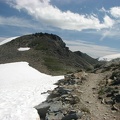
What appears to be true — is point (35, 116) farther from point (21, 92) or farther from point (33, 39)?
point (33, 39)

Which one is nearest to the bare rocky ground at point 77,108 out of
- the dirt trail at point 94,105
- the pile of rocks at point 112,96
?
the dirt trail at point 94,105

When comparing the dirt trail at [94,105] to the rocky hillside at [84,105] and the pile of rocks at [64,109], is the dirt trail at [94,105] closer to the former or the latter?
the rocky hillside at [84,105]

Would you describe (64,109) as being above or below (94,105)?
below

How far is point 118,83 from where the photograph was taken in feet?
99.3

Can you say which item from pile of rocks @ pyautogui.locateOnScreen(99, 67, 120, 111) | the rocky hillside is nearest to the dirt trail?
the rocky hillside

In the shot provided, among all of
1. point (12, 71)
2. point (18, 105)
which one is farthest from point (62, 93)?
point (12, 71)

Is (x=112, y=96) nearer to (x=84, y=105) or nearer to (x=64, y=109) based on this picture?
(x=84, y=105)

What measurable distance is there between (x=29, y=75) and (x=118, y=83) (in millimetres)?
27062

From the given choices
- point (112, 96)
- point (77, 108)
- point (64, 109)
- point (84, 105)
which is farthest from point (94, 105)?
point (64, 109)

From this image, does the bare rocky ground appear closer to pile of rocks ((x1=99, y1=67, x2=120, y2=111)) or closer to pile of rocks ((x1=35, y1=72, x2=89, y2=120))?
pile of rocks ((x1=35, y1=72, x2=89, y2=120))

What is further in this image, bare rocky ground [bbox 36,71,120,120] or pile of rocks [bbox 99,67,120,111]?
pile of rocks [bbox 99,67,120,111]

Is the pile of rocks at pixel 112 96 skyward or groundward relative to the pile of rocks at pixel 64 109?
skyward

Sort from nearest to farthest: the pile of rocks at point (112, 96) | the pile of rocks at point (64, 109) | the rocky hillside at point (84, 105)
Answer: the pile of rocks at point (64, 109) → the rocky hillside at point (84, 105) → the pile of rocks at point (112, 96)

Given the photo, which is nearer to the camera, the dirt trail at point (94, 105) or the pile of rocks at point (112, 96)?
the dirt trail at point (94, 105)
